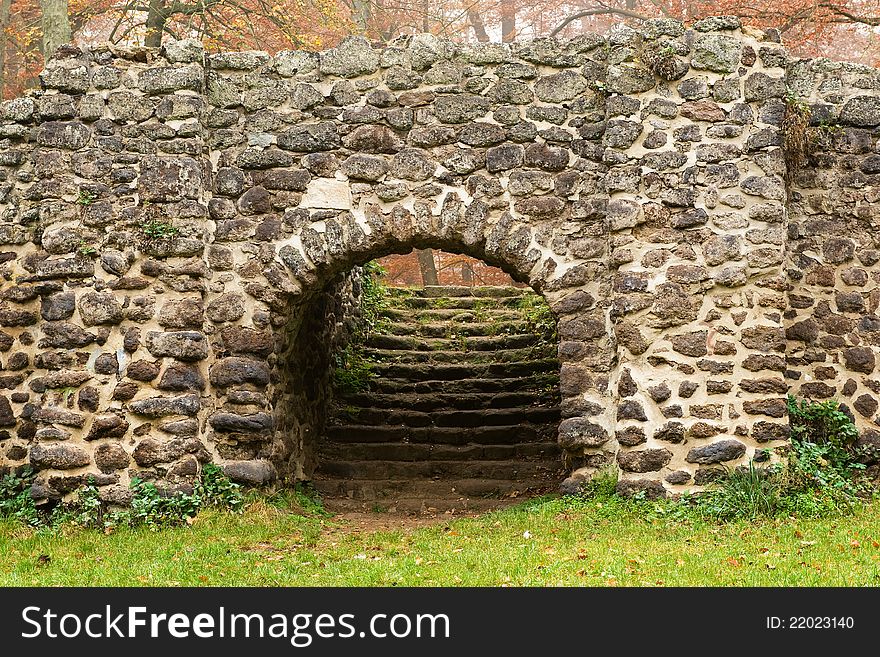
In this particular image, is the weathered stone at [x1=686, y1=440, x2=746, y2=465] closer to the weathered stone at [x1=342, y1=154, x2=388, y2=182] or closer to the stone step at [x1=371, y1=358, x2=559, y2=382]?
the weathered stone at [x1=342, y1=154, x2=388, y2=182]

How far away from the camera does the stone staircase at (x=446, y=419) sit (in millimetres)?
8773

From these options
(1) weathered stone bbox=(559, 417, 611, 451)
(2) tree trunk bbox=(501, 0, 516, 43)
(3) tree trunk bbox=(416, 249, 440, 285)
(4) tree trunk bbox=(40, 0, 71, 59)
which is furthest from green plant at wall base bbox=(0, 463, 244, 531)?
(2) tree trunk bbox=(501, 0, 516, 43)

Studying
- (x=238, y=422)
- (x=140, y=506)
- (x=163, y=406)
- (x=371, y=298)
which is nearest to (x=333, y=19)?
(x=371, y=298)

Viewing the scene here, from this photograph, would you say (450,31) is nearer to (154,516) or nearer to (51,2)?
(51,2)

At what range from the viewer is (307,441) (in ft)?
29.7

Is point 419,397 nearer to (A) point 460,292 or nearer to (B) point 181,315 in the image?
(A) point 460,292

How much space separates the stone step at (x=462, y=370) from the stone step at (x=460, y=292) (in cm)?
248

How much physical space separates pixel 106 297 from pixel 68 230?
0.61m

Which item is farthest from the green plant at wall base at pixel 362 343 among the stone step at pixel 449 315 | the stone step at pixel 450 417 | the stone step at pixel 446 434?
the stone step at pixel 446 434

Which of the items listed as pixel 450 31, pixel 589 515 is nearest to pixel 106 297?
pixel 589 515

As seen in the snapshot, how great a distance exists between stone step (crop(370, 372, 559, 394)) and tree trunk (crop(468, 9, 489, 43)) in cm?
1013

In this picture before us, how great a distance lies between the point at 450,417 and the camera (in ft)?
33.3

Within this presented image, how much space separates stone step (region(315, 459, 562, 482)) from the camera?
29.8ft

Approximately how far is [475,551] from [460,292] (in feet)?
27.1
